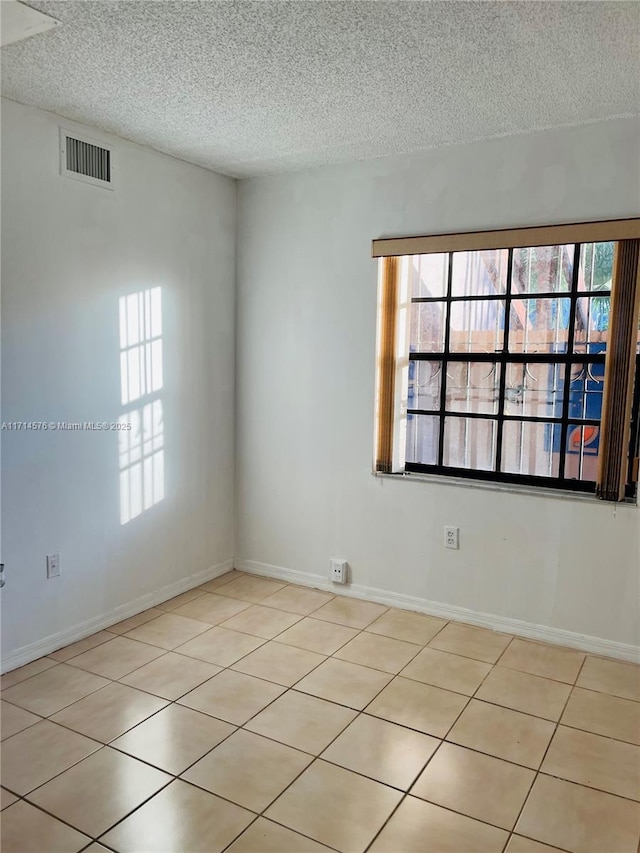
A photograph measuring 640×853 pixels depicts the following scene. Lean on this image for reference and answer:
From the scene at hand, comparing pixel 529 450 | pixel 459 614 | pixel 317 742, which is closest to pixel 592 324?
pixel 529 450

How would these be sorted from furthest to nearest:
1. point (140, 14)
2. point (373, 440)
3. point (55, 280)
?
1. point (373, 440)
2. point (55, 280)
3. point (140, 14)

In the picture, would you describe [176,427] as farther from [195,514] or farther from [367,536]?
[367,536]

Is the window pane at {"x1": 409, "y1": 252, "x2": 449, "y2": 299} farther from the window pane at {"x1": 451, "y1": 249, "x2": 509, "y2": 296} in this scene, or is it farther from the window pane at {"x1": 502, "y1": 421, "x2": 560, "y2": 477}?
the window pane at {"x1": 502, "y1": 421, "x2": 560, "y2": 477}

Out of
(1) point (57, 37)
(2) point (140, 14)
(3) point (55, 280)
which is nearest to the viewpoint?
(2) point (140, 14)

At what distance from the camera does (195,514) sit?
4012mm

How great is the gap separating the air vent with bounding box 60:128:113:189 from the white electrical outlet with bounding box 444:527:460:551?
8.06 feet

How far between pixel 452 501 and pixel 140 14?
2555 millimetres

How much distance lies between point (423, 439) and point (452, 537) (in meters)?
0.57

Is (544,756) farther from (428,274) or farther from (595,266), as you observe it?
(428,274)

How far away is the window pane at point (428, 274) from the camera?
3639 millimetres

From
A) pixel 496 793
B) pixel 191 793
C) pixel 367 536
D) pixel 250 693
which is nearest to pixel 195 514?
pixel 367 536

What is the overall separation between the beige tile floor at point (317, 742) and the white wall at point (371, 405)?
1.06 ft

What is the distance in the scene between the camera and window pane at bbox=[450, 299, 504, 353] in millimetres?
3504

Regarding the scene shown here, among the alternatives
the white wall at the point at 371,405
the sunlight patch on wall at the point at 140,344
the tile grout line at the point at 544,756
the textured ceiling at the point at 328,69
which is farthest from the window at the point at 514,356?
the sunlight patch on wall at the point at 140,344
